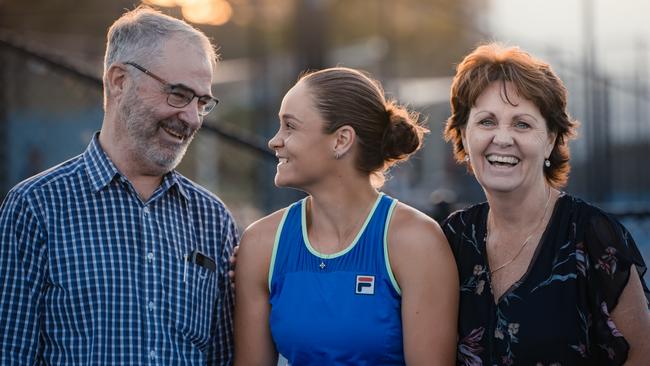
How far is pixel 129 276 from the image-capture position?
2965 millimetres

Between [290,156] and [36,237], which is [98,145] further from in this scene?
[290,156]

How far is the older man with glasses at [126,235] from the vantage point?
286 cm

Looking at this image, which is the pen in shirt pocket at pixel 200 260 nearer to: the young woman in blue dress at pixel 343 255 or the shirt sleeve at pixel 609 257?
the young woman in blue dress at pixel 343 255

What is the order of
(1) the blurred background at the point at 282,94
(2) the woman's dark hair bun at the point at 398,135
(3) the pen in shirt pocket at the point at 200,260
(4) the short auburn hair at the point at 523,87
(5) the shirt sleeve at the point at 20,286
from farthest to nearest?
(1) the blurred background at the point at 282,94 < (2) the woman's dark hair bun at the point at 398,135 < (3) the pen in shirt pocket at the point at 200,260 < (4) the short auburn hair at the point at 523,87 < (5) the shirt sleeve at the point at 20,286

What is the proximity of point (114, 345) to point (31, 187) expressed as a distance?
0.56 metres

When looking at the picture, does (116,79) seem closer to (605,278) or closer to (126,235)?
(126,235)

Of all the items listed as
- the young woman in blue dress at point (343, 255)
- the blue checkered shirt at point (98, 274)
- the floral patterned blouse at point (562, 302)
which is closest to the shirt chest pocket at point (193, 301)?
the blue checkered shirt at point (98, 274)

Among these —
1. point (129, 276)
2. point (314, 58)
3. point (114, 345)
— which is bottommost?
point (114, 345)

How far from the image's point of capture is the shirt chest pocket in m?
3.04

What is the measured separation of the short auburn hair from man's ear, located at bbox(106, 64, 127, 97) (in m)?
1.12

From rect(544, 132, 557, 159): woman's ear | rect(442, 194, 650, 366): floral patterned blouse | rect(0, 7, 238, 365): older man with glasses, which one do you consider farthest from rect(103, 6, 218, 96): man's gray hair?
rect(442, 194, 650, 366): floral patterned blouse

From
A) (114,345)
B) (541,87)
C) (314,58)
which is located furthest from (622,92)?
(114,345)

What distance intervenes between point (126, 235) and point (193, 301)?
1.04 ft

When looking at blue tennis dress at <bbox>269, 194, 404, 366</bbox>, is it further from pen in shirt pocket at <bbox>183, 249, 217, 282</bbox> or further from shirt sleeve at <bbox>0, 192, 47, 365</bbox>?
shirt sleeve at <bbox>0, 192, 47, 365</bbox>
